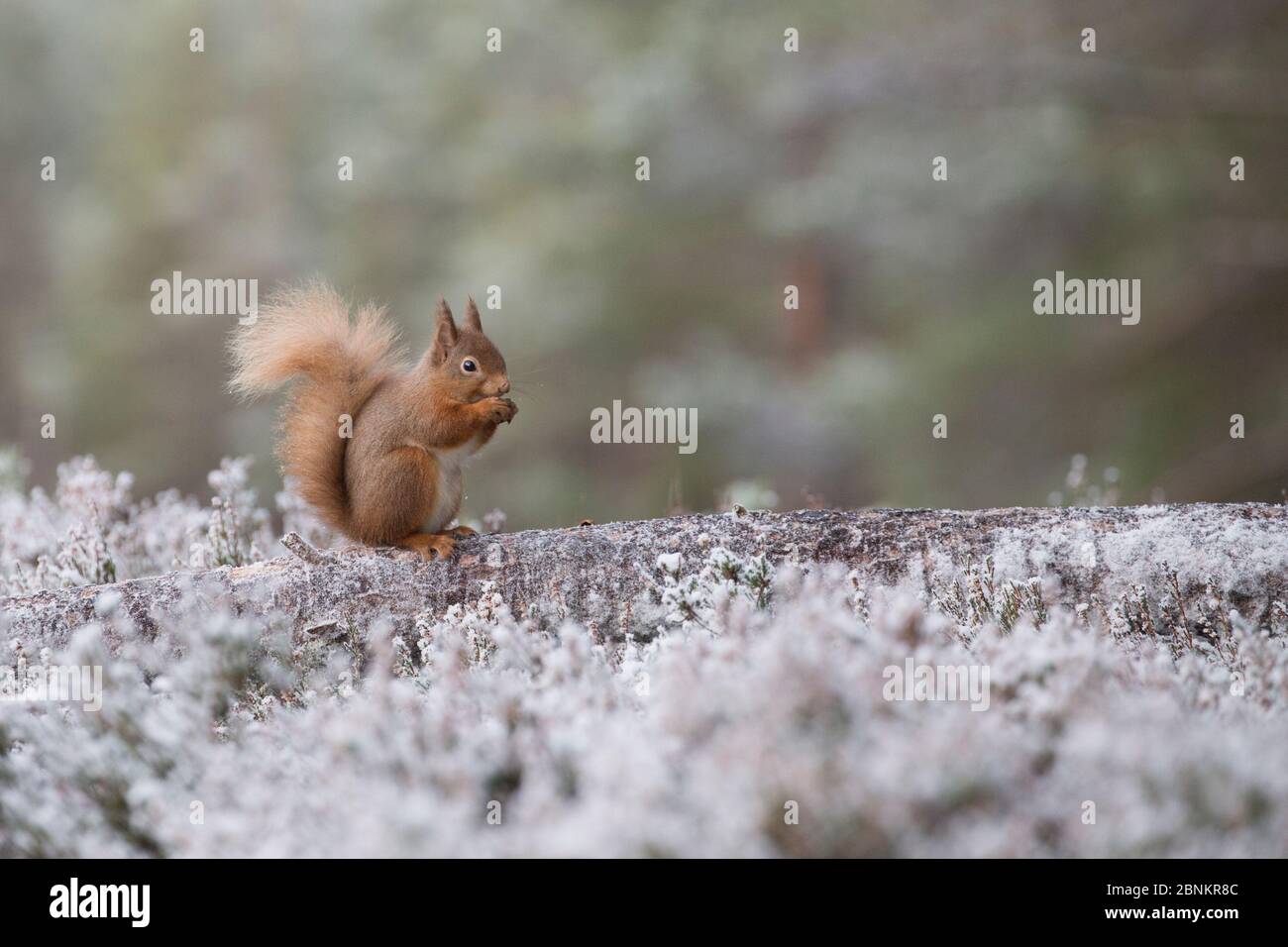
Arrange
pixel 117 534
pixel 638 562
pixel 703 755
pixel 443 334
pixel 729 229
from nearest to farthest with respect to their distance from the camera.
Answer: pixel 703 755 → pixel 638 562 → pixel 443 334 → pixel 117 534 → pixel 729 229

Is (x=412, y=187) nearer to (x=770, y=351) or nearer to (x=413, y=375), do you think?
(x=770, y=351)

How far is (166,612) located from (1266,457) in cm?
835

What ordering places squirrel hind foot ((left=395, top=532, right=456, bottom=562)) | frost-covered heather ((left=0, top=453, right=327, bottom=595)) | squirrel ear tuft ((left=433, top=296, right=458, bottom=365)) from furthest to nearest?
frost-covered heather ((left=0, top=453, right=327, bottom=595)) < squirrel ear tuft ((left=433, top=296, right=458, bottom=365)) < squirrel hind foot ((left=395, top=532, right=456, bottom=562))

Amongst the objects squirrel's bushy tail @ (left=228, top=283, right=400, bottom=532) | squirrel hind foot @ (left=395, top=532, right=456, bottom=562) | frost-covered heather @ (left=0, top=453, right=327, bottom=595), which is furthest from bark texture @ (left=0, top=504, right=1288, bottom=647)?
frost-covered heather @ (left=0, top=453, right=327, bottom=595)

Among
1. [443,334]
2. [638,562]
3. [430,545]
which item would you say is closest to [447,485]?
[430,545]

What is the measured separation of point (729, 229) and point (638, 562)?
10.2 m

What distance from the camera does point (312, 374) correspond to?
140 inches

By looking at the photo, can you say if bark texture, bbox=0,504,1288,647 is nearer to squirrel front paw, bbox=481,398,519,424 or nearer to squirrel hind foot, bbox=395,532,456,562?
squirrel hind foot, bbox=395,532,456,562

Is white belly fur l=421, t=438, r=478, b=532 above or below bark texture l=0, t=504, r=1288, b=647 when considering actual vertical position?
above

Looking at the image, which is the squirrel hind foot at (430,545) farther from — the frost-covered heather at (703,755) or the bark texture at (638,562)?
the frost-covered heather at (703,755)

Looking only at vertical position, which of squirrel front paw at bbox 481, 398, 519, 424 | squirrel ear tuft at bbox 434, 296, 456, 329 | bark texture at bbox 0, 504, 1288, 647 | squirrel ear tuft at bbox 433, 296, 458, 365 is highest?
squirrel ear tuft at bbox 434, 296, 456, 329

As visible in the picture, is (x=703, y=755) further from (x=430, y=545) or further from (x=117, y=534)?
(x=117, y=534)

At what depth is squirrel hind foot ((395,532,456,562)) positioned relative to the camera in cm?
328
